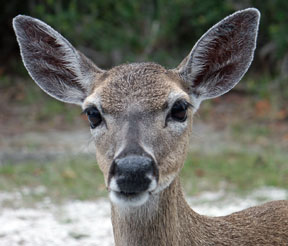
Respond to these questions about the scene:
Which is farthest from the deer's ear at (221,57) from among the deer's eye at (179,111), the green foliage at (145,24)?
the green foliage at (145,24)

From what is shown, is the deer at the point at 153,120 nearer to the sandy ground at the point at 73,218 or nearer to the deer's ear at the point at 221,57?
the deer's ear at the point at 221,57

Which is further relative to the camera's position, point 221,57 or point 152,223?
point 221,57

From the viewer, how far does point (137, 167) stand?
3.26m

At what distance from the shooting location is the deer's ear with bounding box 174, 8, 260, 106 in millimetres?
4270

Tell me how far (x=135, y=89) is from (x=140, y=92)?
45mm

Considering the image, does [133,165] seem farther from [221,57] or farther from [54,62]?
[54,62]

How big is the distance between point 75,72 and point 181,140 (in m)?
1.13

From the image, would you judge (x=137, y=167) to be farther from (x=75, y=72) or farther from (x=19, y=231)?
(x=19, y=231)

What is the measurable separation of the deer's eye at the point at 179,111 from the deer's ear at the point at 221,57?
486 millimetres

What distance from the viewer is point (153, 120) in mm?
3717

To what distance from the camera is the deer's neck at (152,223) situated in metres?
3.76

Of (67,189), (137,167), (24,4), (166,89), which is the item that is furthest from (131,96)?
(24,4)

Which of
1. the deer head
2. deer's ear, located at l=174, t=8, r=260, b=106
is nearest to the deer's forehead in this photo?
the deer head

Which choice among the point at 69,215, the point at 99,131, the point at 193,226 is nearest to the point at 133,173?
the point at 99,131
